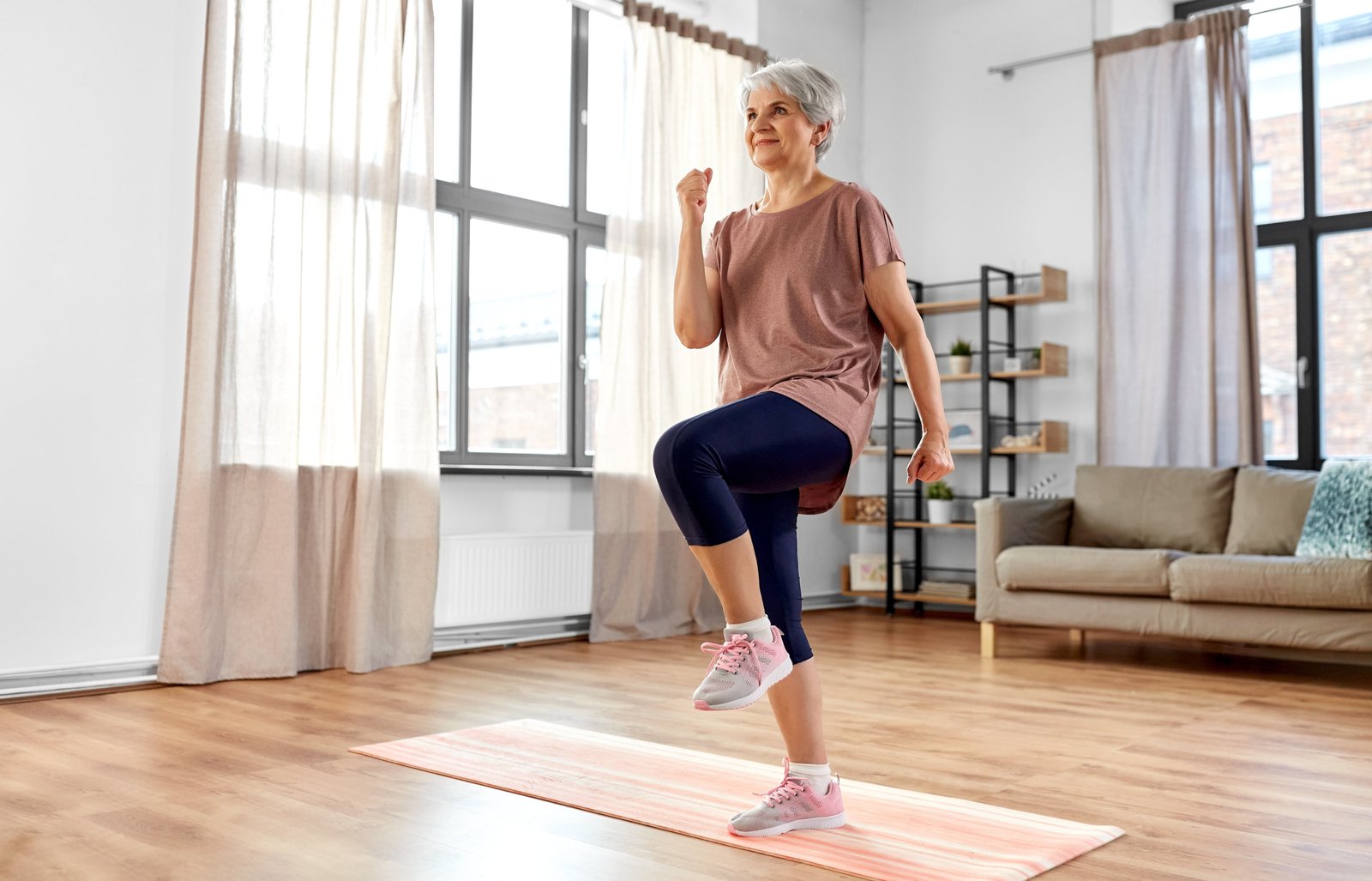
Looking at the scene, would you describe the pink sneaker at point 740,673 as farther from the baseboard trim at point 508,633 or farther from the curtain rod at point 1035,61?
the curtain rod at point 1035,61

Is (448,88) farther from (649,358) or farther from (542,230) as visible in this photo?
(649,358)

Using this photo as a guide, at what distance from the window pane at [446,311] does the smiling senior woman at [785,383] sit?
109 inches

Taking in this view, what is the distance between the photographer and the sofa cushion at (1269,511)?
14.4 ft

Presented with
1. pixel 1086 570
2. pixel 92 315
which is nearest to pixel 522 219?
pixel 92 315

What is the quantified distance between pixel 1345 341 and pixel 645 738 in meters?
3.86

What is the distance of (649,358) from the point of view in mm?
5152

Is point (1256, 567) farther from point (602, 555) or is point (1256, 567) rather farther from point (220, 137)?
point (220, 137)

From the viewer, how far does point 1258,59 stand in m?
5.40

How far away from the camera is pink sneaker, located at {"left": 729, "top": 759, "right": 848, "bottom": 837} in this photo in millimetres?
1998

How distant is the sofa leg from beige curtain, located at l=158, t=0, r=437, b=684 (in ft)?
6.73

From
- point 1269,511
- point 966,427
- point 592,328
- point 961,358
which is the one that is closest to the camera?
point 1269,511

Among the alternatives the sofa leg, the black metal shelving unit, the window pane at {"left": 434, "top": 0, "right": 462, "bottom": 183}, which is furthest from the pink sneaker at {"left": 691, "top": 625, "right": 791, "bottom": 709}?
the black metal shelving unit

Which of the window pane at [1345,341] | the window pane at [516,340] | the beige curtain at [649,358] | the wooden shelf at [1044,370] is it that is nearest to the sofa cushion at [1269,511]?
the window pane at [1345,341]

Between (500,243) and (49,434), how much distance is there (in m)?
2.02
